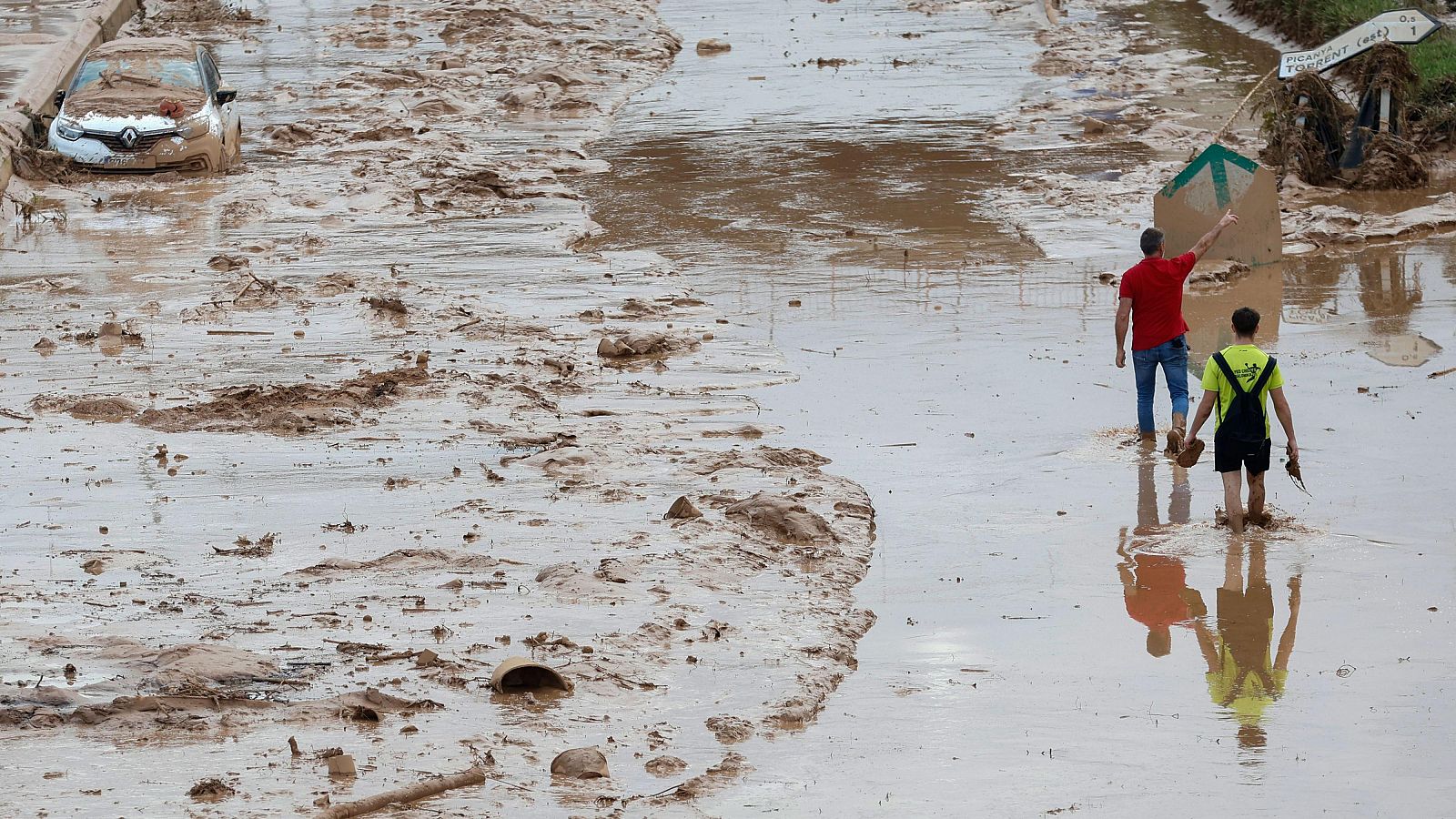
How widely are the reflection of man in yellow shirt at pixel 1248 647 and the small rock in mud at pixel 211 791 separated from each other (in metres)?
4.36

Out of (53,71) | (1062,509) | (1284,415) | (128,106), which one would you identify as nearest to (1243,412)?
(1284,415)

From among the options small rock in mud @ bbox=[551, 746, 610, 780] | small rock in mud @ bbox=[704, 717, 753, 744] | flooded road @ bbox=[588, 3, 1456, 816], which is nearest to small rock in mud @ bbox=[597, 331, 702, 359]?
flooded road @ bbox=[588, 3, 1456, 816]

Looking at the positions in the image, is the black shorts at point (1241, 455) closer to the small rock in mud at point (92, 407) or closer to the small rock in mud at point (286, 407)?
the small rock in mud at point (286, 407)

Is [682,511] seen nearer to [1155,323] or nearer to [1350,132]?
[1155,323]

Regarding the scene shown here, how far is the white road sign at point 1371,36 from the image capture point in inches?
723

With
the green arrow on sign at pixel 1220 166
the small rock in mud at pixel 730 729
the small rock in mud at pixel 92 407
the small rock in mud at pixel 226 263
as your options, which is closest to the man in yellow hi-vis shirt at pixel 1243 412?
the small rock in mud at pixel 730 729

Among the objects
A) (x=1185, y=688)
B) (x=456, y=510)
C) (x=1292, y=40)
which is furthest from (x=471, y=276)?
(x=1292, y=40)

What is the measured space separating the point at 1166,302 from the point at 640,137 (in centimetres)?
1307

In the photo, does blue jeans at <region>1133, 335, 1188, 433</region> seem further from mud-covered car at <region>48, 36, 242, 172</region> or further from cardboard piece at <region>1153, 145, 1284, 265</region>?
mud-covered car at <region>48, 36, 242, 172</region>

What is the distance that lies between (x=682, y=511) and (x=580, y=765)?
3.35 metres

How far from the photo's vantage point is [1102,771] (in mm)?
7457

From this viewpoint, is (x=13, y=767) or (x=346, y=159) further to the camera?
(x=346, y=159)

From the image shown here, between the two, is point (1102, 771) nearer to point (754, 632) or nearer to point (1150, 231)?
point (754, 632)

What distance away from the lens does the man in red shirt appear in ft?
39.9
